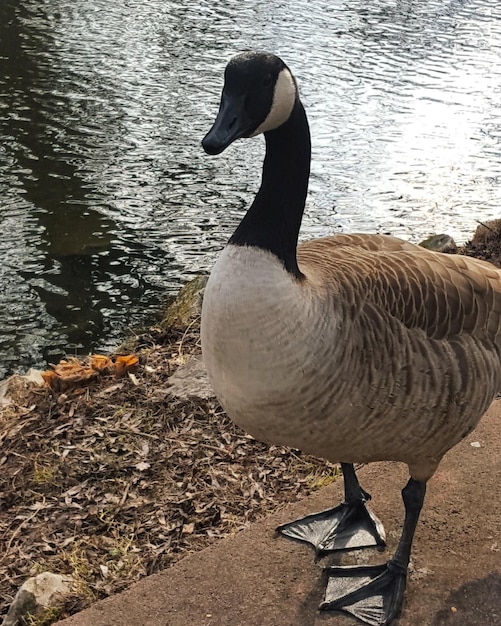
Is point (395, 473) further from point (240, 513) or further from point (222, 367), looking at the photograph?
point (222, 367)

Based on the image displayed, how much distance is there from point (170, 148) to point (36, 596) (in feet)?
24.6

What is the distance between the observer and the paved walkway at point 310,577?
3.32 m

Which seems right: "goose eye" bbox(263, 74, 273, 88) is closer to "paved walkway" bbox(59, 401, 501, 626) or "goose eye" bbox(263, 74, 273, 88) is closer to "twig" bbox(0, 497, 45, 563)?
"paved walkway" bbox(59, 401, 501, 626)

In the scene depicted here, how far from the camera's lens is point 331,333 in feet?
9.27

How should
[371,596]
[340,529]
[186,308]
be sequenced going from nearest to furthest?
[371,596] → [340,529] → [186,308]

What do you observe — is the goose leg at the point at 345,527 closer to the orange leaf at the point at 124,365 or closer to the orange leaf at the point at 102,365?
the orange leaf at the point at 124,365

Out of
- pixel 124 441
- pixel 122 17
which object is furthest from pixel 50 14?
pixel 124 441

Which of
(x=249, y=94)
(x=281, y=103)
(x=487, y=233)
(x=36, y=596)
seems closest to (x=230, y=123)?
(x=249, y=94)

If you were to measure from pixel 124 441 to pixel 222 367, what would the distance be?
205 cm

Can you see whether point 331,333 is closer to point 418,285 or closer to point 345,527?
point 418,285

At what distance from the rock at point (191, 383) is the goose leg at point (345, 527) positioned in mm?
1351

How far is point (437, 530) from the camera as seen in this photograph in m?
3.79

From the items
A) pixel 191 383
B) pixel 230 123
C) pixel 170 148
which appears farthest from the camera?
pixel 170 148

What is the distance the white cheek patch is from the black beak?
0.09 meters
